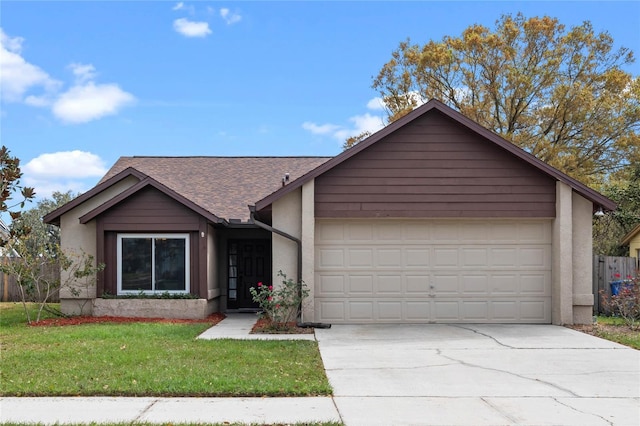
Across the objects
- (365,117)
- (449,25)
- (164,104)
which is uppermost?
(449,25)

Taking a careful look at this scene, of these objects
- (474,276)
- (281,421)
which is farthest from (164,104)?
(281,421)

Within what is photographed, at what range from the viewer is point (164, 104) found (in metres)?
17.0

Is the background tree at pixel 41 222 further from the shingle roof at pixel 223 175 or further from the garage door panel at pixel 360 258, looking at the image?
the garage door panel at pixel 360 258

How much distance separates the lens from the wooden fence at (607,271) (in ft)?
55.1

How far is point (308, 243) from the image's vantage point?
1362 centimetres

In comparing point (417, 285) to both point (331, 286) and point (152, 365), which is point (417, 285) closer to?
point (331, 286)

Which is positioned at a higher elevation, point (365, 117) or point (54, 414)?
point (365, 117)

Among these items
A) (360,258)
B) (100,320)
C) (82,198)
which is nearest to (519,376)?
(360,258)

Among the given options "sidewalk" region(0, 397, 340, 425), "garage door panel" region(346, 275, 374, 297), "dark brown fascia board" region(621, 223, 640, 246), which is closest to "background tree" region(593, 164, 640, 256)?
"dark brown fascia board" region(621, 223, 640, 246)

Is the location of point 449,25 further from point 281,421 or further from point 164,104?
point 281,421

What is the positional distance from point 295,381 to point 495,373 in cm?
297

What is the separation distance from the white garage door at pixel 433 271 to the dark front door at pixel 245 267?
4441 mm

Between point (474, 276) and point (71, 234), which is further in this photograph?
point (71, 234)

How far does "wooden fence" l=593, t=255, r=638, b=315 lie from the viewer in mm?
16786
